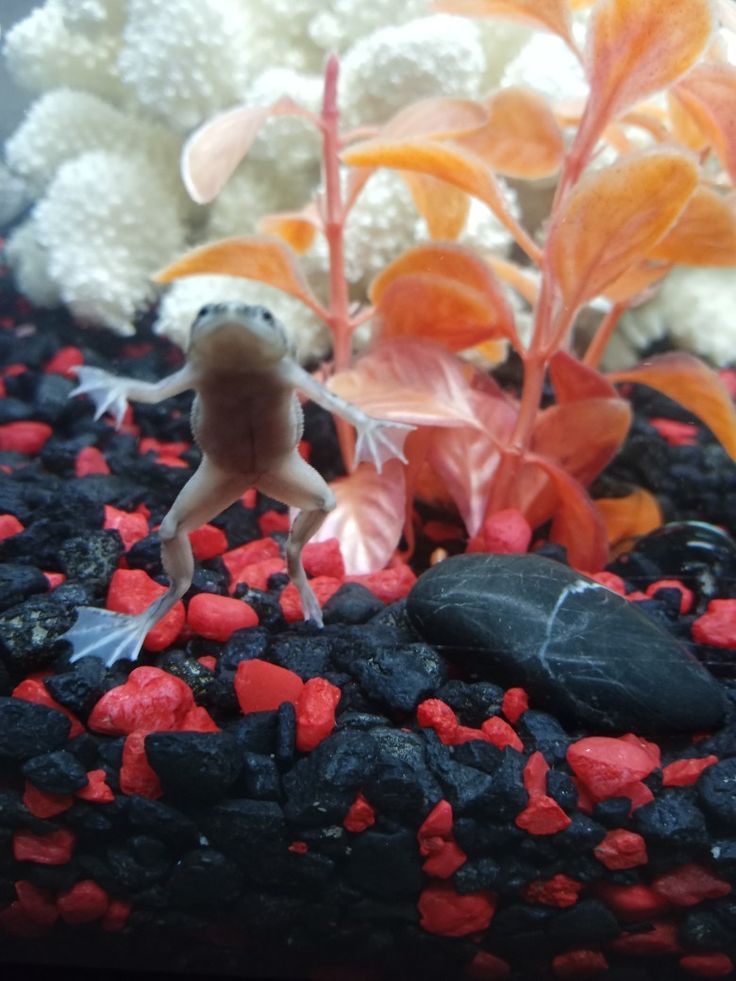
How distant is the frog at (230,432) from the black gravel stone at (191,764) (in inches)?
9.0

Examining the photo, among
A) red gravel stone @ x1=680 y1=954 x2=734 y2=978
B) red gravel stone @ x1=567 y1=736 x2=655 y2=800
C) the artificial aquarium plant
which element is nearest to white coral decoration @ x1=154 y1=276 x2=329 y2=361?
the artificial aquarium plant

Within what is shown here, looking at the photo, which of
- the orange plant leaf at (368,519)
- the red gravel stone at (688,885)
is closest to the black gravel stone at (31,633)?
the orange plant leaf at (368,519)

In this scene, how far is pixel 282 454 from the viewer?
132 centimetres

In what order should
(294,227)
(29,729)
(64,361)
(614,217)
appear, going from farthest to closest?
(64,361) < (294,227) < (614,217) < (29,729)

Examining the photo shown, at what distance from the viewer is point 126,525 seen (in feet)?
5.79

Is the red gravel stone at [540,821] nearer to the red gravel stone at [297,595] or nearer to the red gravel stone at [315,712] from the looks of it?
the red gravel stone at [315,712]

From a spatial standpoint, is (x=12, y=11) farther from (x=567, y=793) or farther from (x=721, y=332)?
(x=721, y=332)

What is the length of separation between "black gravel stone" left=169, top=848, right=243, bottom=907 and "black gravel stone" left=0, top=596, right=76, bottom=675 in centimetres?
43

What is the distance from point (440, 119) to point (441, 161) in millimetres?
395

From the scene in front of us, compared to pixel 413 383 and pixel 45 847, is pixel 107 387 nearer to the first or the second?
pixel 45 847

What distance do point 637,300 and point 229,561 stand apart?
1.48 metres

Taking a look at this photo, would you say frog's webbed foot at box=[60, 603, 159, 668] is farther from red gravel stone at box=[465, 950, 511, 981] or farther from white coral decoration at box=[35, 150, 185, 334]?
white coral decoration at box=[35, 150, 185, 334]

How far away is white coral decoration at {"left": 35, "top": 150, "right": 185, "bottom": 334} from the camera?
2887mm

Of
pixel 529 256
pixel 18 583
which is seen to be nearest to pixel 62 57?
pixel 529 256
